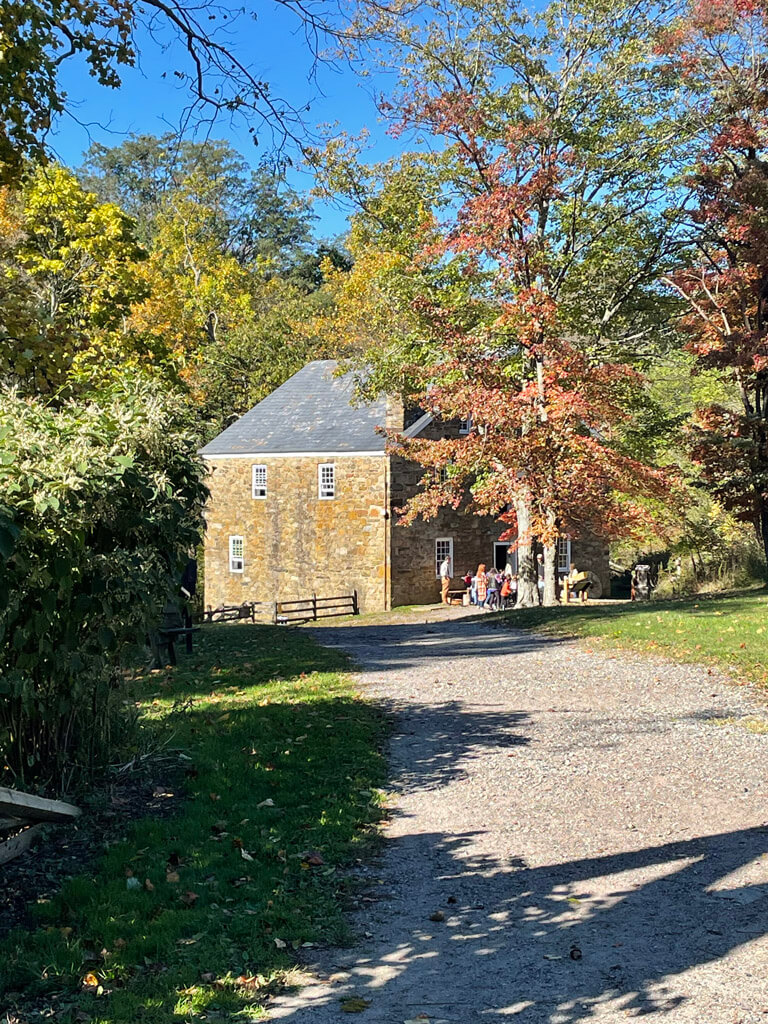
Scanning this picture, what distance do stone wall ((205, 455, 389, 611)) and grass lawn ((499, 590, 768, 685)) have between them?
11.5 metres

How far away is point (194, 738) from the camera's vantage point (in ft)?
26.9

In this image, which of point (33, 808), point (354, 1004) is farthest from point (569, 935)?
point (33, 808)

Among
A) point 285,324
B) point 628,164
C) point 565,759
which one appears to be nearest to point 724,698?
point 565,759

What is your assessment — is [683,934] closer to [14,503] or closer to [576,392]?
[14,503]

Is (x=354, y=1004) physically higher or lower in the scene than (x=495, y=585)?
lower

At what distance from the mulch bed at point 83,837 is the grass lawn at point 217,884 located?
0.41ft

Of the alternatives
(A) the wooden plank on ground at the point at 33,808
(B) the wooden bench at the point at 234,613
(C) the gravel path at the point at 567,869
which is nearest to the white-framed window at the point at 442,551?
(B) the wooden bench at the point at 234,613

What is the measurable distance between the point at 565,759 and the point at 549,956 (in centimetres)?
362

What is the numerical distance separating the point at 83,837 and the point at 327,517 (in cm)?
2734

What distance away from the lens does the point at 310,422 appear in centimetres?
3462

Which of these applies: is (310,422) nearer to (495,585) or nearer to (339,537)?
(339,537)

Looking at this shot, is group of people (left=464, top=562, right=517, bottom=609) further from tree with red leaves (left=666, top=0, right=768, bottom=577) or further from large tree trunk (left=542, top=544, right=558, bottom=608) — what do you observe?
tree with red leaves (left=666, top=0, right=768, bottom=577)

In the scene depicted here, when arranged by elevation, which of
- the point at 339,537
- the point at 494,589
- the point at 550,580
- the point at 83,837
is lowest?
the point at 83,837

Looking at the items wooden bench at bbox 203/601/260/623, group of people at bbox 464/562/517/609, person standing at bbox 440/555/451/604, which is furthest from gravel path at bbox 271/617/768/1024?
person standing at bbox 440/555/451/604
